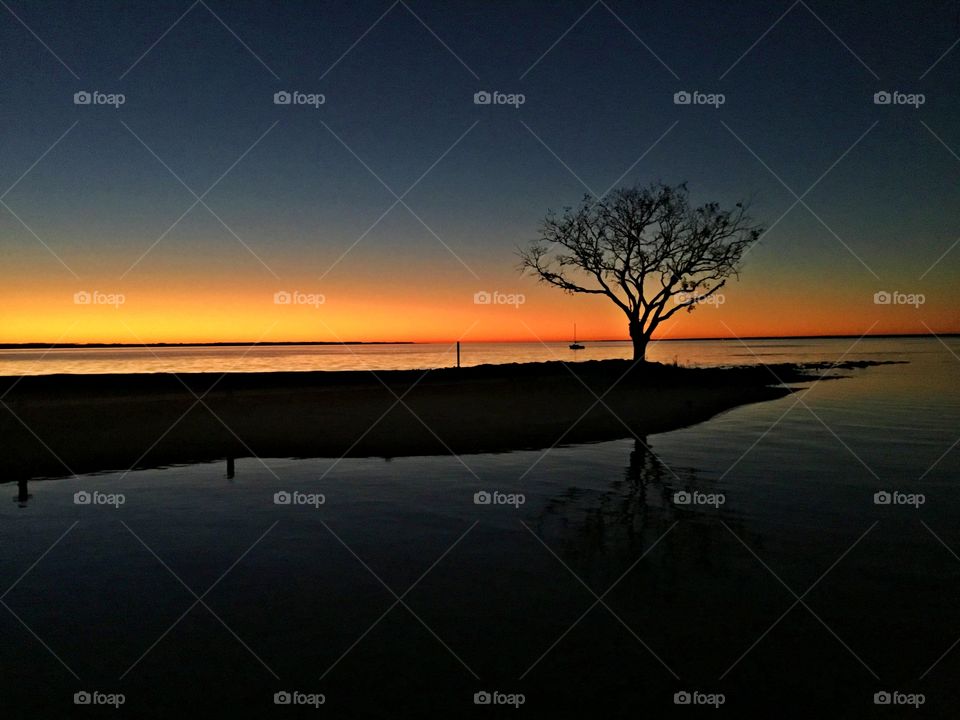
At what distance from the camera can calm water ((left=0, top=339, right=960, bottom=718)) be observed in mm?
6121

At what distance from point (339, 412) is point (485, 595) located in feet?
66.4

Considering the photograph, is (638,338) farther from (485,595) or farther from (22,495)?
(485,595)

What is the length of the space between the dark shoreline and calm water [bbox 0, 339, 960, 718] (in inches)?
169

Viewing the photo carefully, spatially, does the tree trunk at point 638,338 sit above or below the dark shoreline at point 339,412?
above

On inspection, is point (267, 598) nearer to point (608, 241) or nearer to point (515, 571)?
point (515, 571)

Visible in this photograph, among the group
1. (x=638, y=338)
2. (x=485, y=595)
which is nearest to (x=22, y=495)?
(x=485, y=595)

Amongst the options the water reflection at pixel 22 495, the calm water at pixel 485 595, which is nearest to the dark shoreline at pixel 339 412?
the water reflection at pixel 22 495

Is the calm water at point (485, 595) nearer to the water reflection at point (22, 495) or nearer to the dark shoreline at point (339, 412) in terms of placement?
the water reflection at point (22, 495)

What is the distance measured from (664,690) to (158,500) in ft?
35.6

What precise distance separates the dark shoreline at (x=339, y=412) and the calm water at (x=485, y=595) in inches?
169

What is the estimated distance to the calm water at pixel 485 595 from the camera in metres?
6.12

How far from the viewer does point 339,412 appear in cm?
2762

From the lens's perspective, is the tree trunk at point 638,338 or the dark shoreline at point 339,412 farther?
the tree trunk at point 638,338

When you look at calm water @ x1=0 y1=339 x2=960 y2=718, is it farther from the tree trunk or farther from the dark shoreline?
the tree trunk
